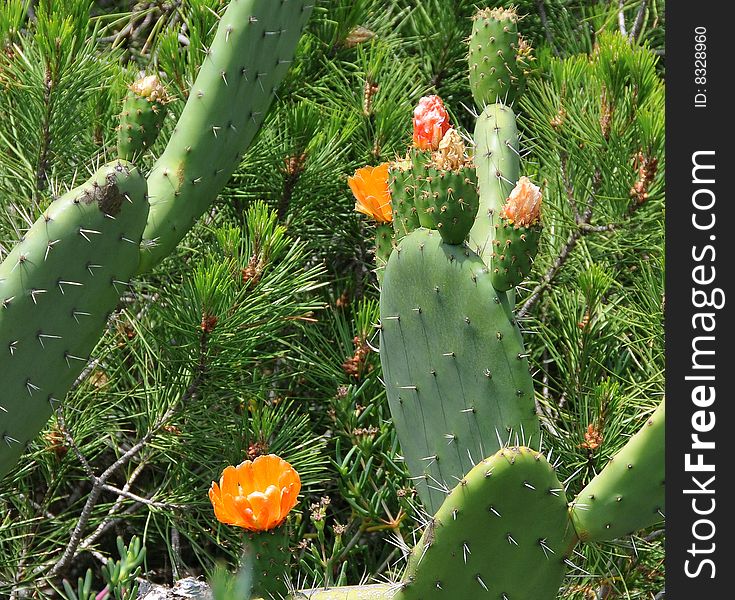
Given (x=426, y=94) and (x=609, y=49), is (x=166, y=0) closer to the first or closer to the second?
(x=426, y=94)

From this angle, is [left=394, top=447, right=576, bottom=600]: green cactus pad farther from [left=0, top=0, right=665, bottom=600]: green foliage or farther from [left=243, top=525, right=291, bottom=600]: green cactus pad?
[left=0, top=0, right=665, bottom=600]: green foliage

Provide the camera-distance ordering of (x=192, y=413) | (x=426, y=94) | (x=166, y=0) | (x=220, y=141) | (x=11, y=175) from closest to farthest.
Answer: (x=220, y=141) < (x=192, y=413) < (x=11, y=175) < (x=426, y=94) < (x=166, y=0)

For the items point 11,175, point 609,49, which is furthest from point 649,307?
point 11,175

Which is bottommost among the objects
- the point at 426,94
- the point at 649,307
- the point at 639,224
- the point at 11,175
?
the point at 649,307

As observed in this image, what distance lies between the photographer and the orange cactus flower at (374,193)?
48.8 inches

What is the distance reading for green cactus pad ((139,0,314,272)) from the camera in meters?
1.20

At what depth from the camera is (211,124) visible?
120cm

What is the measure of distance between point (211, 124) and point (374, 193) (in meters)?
0.23

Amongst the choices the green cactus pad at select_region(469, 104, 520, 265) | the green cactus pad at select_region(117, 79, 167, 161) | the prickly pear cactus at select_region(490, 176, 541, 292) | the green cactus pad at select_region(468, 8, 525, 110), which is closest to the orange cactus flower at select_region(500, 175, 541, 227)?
the prickly pear cactus at select_region(490, 176, 541, 292)

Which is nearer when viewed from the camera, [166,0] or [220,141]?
[220,141]

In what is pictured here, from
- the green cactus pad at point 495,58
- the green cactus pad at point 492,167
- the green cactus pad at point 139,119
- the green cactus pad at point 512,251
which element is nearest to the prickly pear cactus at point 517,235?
the green cactus pad at point 512,251

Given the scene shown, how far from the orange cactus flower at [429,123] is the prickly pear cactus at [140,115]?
1.11 ft

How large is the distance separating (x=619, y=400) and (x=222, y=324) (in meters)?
0.56

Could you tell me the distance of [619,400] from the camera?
1297 millimetres
